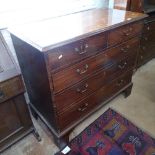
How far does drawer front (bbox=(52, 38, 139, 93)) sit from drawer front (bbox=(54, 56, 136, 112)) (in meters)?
0.05

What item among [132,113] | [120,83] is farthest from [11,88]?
[132,113]

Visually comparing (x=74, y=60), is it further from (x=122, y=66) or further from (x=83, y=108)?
(x=122, y=66)

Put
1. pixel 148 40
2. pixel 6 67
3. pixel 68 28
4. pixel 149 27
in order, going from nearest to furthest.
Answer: pixel 6 67 < pixel 68 28 < pixel 149 27 < pixel 148 40

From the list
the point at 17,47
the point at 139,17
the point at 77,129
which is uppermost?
the point at 139,17

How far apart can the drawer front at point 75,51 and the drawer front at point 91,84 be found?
218 mm

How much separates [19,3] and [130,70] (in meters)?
1.21

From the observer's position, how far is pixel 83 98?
141 centimetres

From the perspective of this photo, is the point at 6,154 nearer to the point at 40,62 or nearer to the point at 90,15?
the point at 40,62

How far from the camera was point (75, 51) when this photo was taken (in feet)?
3.69

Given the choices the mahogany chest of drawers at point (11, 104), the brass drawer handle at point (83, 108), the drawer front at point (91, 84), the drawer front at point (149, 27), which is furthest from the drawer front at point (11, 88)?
the drawer front at point (149, 27)

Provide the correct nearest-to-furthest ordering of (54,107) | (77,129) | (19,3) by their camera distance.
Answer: (54,107) → (19,3) → (77,129)

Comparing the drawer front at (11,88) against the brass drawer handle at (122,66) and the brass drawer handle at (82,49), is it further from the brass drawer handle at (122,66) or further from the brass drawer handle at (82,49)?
the brass drawer handle at (122,66)

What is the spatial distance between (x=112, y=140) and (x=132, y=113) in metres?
0.43

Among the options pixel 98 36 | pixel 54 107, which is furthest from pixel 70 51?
pixel 54 107
